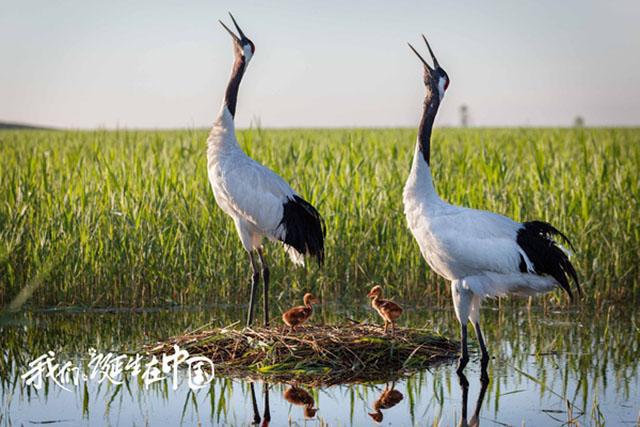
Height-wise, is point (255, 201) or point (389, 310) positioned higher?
point (255, 201)

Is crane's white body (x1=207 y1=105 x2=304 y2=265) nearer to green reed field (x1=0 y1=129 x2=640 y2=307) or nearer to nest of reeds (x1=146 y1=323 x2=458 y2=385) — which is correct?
nest of reeds (x1=146 y1=323 x2=458 y2=385)

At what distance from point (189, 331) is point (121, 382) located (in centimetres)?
150

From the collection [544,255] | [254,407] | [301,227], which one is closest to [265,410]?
[254,407]

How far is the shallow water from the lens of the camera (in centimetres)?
586

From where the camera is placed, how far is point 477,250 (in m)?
6.66

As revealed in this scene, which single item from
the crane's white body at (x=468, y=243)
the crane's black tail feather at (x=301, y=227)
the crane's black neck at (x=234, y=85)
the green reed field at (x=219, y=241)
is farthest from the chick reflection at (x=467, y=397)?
the crane's black neck at (x=234, y=85)

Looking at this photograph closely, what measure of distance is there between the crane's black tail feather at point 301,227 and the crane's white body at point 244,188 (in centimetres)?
5

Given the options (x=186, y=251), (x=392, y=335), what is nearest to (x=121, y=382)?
(x=392, y=335)

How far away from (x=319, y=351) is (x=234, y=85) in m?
3.19

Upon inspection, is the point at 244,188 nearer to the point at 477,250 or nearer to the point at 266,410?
the point at 477,250

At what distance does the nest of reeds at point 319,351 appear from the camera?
6.90 metres

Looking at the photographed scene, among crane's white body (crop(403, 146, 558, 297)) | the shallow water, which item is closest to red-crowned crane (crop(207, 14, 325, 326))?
the shallow water

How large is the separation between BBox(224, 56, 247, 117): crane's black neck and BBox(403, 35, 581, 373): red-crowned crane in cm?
247

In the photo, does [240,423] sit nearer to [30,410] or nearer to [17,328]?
[30,410]
